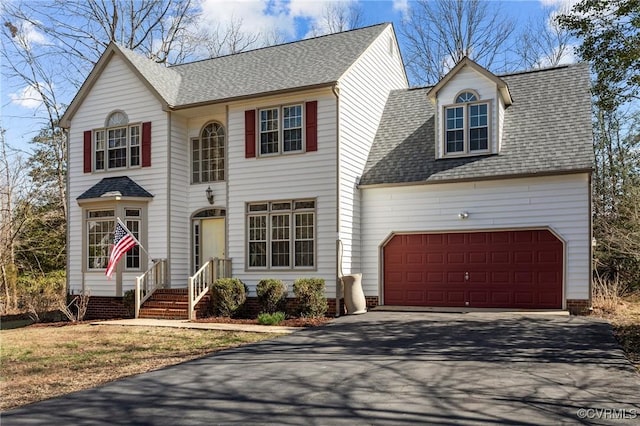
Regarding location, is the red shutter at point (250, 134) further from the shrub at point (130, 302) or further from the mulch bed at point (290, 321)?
the shrub at point (130, 302)

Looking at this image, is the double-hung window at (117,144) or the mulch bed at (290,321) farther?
the double-hung window at (117,144)

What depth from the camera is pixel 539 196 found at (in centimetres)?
1407

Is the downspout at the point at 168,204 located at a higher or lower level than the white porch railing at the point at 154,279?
higher

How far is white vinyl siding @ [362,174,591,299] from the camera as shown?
44.7 ft

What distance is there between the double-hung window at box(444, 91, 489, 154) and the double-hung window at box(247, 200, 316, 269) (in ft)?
14.3

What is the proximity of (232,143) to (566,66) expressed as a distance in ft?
33.7

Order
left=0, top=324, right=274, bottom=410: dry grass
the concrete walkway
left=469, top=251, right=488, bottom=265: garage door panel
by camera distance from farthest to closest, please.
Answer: left=469, top=251, right=488, bottom=265: garage door panel < the concrete walkway < left=0, top=324, right=274, bottom=410: dry grass

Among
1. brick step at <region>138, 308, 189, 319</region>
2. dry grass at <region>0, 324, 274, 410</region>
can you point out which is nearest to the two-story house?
brick step at <region>138, 308, 189, 319</region>

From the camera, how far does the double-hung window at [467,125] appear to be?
1542cm

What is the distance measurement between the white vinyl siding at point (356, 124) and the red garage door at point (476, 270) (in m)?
1.30

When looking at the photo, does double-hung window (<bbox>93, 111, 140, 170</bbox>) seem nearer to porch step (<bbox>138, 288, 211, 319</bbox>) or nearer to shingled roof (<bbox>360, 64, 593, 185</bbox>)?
porch step (<bbox>138, 288, 211, 319</bbox>)

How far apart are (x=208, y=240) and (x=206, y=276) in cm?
169

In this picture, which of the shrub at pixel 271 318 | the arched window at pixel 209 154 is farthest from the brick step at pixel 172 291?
the arched window at pixel 209 154

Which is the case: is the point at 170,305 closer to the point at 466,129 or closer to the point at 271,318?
the point at 271,318
